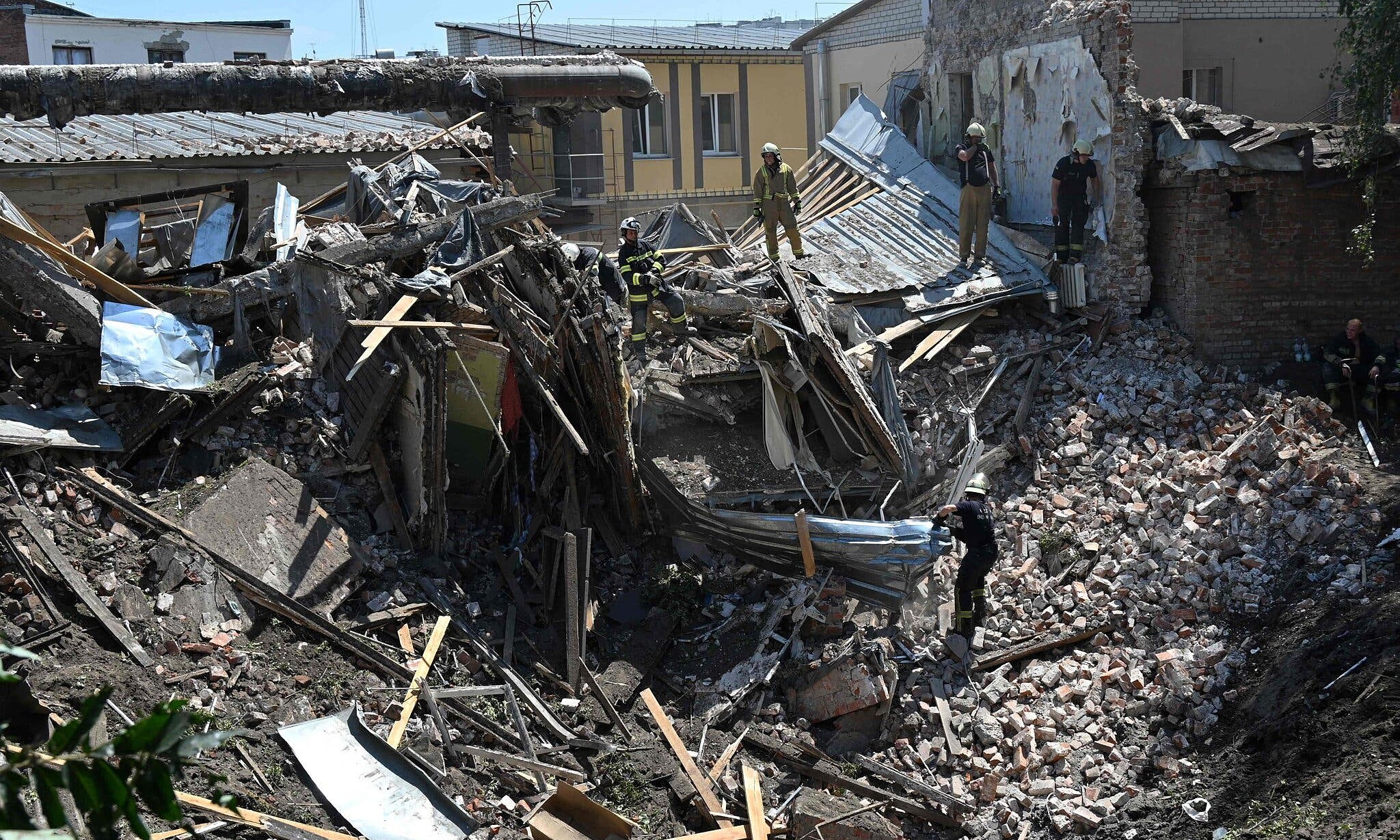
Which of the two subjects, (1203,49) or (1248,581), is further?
(1203,49)

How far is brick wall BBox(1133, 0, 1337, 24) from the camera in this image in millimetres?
15086

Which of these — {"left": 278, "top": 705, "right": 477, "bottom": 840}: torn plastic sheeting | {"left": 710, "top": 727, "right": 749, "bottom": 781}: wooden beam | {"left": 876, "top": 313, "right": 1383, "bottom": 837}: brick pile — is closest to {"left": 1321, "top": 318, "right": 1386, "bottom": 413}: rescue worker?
{"left": 876, "top": 313, "right": 1383, "bottom": 837}: brick pile

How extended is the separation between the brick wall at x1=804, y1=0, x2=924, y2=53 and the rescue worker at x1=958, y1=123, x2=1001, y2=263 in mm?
5064

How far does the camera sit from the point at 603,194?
24.8m

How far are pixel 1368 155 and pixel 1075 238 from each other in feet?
9.87

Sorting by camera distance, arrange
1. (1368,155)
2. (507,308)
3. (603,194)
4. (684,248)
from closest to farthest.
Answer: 1. (507,308)
2. (1368,155)
3. (684,248)
4. (603,194)

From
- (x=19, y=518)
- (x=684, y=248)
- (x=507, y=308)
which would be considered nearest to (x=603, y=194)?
(x=684, y=248)

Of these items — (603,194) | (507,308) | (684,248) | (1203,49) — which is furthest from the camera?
(603,194)

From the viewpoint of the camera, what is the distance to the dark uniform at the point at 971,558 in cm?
937

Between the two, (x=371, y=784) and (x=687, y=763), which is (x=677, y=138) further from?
(x=371, y=784)

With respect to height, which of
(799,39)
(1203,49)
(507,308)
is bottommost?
(507,308)

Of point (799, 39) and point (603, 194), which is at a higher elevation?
point (799, 39)

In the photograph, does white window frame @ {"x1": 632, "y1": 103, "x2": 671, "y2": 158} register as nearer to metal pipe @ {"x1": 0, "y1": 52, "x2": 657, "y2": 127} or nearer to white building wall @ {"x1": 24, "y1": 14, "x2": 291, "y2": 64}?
white building wall @ {"x1": 24, "y1": 14, "x2": 291, "y2": 64}

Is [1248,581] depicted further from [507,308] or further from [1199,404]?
[507,308]
